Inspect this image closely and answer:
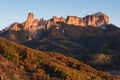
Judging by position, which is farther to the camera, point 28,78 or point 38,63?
point 38,63

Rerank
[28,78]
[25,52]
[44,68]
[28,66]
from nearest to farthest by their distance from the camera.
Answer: [28,78] → [28,66] → [44,68] → [25,52]

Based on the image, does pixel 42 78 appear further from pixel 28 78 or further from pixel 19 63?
pixel 19 63

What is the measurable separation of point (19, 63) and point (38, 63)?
16.9 meters

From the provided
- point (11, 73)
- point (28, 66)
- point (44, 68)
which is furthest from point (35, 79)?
point (44, 68)

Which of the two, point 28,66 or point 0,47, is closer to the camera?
point 28,66

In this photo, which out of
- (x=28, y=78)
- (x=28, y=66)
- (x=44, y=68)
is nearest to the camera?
(x=28, y=78)

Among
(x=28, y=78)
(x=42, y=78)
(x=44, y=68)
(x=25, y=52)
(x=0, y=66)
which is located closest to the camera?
(x=0, y=66)

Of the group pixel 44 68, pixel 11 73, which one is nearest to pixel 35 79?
pixel 11 73

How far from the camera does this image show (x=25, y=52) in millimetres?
171000

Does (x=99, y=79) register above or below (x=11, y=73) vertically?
below

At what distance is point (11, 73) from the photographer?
10175cm

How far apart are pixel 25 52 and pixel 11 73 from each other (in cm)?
6935

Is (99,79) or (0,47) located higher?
(0,47)

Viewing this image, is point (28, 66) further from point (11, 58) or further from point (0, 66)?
point (0, 66)
